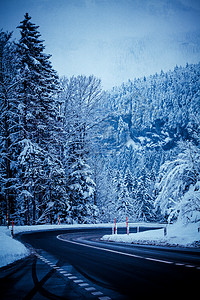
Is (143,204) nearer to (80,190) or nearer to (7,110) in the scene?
(80,190)

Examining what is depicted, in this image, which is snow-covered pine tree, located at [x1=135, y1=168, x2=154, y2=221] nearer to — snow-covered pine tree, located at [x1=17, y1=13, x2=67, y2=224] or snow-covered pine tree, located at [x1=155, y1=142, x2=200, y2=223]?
snow-covered pine tree, located at [x1=17, y1=13, x2=67, y2=224]

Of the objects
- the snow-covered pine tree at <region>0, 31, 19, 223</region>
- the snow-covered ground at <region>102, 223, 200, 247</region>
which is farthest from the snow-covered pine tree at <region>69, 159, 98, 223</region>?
the snow-covered ground at <region>102, 223, 200, 247</region>

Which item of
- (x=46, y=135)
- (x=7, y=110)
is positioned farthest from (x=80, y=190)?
(x=7, y=110)

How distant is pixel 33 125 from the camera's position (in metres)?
25.2

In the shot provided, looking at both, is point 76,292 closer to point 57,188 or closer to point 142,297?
point 142,297

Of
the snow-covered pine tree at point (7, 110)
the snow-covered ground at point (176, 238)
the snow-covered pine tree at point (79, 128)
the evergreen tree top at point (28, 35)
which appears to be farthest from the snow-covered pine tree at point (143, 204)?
the snow-covered ground at point (176, 238)

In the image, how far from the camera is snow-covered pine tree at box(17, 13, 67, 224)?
23.1m

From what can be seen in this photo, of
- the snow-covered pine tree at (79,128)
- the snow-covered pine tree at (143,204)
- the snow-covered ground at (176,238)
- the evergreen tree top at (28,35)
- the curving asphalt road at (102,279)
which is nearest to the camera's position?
the curving asphalt road at (102,279)

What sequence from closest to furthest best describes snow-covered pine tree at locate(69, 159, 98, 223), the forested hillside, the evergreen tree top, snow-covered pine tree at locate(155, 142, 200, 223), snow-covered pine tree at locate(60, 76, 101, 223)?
snow-covered pine tree at locate(155, 142, 200, 223), the forested hillside, the evergreen tree top, snow-covered pine tree at locate(69, 159, 98, 223), snow-covered pine tree at locate(60, 76, 101, 223)

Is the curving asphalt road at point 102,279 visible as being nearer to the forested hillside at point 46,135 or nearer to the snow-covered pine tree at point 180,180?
the snow-covered pine tree at point 180,180

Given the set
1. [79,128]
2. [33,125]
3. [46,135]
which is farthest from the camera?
[79,128]

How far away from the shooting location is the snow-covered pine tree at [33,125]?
23141mm

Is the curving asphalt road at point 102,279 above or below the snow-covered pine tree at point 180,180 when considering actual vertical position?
below

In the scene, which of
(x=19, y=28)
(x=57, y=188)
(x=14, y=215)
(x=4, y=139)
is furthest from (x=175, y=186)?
(x=19, y=28)
